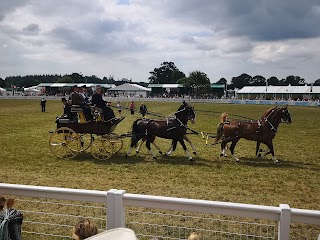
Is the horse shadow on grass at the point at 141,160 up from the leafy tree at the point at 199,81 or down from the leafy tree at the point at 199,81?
down

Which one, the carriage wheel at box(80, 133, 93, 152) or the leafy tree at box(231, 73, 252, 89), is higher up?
the leafy tree at box(231, 73, 252, 89)

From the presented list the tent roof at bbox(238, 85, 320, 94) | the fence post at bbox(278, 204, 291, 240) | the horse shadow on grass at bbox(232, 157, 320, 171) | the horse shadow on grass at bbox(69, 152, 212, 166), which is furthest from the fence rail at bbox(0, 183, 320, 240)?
the tent roof at bbox(238, 85, 320, 94)

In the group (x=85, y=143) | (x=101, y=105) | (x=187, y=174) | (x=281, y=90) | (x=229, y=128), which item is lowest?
(x=187, y=174)

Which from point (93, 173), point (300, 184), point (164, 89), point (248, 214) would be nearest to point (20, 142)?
point (93, 173)

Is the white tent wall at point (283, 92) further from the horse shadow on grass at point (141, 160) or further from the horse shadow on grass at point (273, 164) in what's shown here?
the horse shadow on grass at point (141, 160)

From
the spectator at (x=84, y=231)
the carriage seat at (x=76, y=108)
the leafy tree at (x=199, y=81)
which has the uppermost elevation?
the leafy tree at (x=199, y=81)

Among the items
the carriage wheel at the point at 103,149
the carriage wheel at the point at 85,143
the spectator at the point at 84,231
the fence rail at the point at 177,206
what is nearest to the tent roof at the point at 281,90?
the carriage wheel at the point at 85,143

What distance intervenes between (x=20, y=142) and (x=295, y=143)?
12.7 metres

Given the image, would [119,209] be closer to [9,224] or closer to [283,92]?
[9,224]

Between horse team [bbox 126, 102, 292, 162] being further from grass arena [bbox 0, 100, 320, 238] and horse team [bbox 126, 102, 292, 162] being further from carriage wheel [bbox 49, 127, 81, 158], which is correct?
carriage wheel [bbox 49, 127, 81, 158]

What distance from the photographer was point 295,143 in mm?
16266

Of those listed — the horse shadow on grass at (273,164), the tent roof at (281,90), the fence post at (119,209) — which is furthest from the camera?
the tent roof at (281,90)

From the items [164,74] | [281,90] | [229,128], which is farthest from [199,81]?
[229,128]

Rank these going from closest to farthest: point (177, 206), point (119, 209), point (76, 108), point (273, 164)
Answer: point (177, 206), point (119, 209), point (273, 164), point (76, 108)
